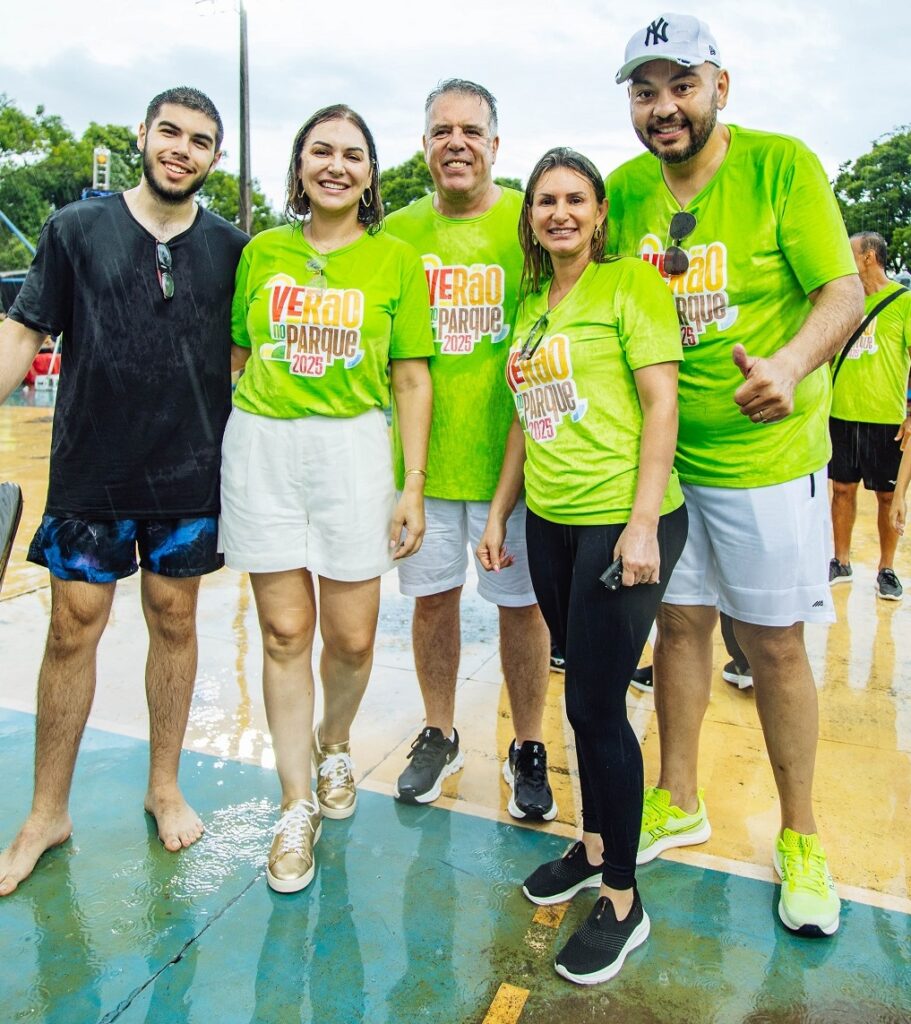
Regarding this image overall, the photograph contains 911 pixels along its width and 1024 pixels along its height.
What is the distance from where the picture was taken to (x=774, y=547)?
2441 mm

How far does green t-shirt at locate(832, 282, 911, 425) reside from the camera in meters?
5.76

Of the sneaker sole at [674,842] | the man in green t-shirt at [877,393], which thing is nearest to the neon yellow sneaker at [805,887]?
the sneaker sole at [674,842]

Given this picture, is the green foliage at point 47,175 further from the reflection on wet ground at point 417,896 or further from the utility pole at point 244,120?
the reflection on wet ground at point 417,896

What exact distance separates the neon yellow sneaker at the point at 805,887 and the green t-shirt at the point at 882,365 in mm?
4040

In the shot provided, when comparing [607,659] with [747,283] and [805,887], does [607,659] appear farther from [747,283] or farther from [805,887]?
[747,283]

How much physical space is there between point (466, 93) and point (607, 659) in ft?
6.17

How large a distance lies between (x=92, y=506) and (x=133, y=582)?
10.6ft

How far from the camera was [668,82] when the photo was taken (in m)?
2.35

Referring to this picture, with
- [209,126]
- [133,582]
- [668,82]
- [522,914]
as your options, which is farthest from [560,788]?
[133,582]

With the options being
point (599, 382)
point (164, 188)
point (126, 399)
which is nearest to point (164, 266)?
point (164, 188)

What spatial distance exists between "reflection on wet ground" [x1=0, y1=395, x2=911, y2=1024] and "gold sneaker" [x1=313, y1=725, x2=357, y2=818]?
0.08 m

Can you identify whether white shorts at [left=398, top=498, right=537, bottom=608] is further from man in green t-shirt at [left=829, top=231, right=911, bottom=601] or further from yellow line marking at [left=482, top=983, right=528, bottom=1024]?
man in green t-shirt at [left=829, top=231, right=911, bottom=601]

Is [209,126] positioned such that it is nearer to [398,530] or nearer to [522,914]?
[398,530]

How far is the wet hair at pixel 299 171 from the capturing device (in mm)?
2633
